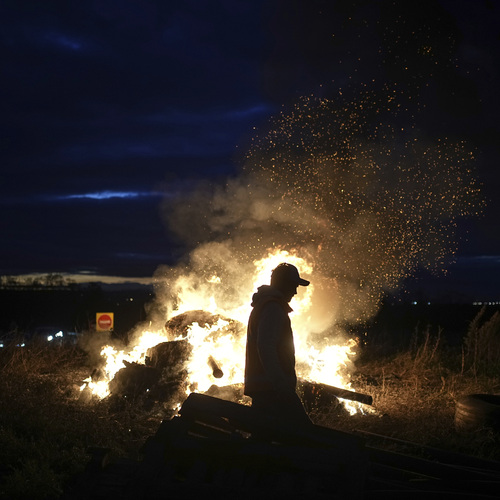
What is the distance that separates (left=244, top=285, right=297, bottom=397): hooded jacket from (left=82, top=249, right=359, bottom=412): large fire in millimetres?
4792

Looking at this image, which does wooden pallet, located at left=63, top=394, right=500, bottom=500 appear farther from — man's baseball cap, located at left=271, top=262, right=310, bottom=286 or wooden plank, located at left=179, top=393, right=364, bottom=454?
man's baseball cap, located at left=271, top=262, right=310, bottom=286

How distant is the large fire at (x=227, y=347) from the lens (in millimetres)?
10407

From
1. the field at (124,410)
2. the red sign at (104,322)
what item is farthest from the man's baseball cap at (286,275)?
the red sign at (104,322)

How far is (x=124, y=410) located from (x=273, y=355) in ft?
16.4

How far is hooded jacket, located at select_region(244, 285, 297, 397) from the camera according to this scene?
16.0 feet

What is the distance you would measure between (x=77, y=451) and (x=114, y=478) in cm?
301

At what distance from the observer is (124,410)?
356 inches

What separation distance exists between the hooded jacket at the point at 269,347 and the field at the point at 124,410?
1968 mm

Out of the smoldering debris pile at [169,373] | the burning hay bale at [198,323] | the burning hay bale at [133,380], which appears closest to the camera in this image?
the smoldering debris pile at [169,373]

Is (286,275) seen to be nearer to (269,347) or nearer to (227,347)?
(269,347)

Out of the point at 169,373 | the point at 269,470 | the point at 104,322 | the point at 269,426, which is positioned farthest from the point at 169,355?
the point at 104,322

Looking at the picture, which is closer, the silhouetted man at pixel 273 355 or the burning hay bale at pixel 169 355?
the silhouetted man at pixel 273 355

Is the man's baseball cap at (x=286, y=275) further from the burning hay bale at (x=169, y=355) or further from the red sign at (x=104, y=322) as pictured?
the red sign at (x=104, y=322)

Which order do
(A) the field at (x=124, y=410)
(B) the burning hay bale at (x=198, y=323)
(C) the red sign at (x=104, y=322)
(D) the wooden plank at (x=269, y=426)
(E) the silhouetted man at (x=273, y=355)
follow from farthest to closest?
(C) the red sign at (x=104, y=322), (B) the burning hay bale at (x=198, y=323), (A) the field at (x=124, y=410), (E) the silhouetted man at (x=273, y=355), (D) the wooden plank at (x=269, y=426)
